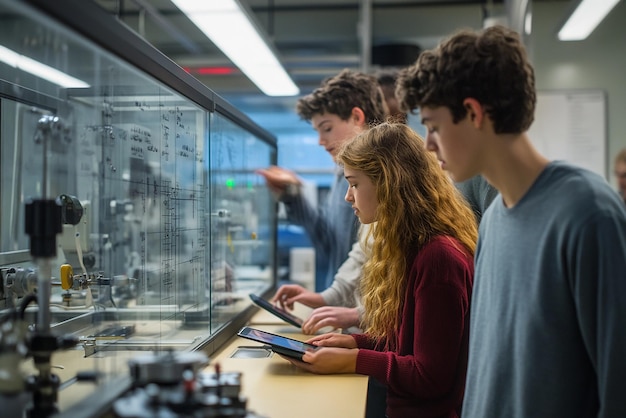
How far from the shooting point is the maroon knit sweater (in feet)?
4.19

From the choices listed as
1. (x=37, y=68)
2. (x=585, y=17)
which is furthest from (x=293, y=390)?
(x=585, y=17)

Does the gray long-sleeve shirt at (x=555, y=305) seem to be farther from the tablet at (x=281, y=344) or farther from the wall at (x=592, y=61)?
the wall at (x=592, y=61)

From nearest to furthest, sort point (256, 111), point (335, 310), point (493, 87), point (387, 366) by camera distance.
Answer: point (493, 87) < point (387, 366) < point (335, 310) < point (256, 111)

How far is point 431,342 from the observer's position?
128 centimetres

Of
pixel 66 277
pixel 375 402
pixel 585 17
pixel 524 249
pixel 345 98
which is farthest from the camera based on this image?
pixel 585 17

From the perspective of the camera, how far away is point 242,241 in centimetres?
255

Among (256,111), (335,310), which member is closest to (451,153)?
(335,310)

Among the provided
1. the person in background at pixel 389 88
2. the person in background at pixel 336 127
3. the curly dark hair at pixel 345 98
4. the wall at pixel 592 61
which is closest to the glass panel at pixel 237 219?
the person in background at pixel 336 127

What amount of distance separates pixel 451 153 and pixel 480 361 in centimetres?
41

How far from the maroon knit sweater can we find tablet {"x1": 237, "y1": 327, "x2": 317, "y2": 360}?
6.2 inches

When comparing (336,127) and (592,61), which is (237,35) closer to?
(336,127)

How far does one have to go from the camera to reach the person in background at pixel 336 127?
223 centimetres

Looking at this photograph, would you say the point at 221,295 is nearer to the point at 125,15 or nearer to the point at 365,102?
the point at 365,102

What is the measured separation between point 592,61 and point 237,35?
2802 mm
